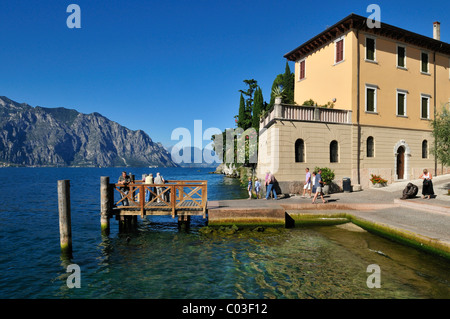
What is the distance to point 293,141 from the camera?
18.8 m

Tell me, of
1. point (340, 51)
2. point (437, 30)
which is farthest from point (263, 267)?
point (437, 30)

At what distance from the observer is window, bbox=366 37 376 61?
20984 millimetres

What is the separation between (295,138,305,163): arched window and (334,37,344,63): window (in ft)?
25.6

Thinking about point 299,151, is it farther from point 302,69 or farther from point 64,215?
point 64,215

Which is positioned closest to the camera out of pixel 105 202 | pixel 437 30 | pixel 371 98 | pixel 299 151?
pixel 105 202

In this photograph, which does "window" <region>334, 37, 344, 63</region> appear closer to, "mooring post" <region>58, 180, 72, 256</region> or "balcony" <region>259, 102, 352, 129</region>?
"balcony" <region>259, 102, 352, 129</region>

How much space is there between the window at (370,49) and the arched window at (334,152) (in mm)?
7352

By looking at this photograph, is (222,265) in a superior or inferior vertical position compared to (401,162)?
inferior

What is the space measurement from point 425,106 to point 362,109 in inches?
325

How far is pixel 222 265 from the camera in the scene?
9.23 meters

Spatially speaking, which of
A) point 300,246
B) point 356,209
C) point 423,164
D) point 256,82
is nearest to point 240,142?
point 256,82

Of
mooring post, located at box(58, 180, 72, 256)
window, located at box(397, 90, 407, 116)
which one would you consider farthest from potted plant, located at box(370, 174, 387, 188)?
mooring post, located at box(58, 180, 72, 256)

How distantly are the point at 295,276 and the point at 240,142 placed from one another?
36.6m
